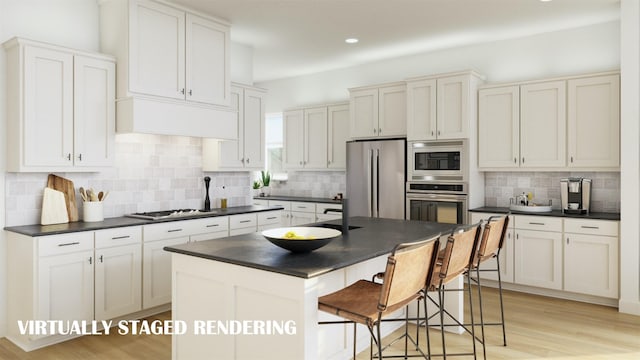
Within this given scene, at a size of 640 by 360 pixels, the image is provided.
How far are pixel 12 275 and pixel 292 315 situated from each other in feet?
8.87

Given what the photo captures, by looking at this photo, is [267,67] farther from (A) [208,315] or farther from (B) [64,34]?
(A) [208,315]

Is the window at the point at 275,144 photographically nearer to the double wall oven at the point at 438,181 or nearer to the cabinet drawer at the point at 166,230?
the double wall oven at the point at 438,181

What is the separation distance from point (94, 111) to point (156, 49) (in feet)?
2.67

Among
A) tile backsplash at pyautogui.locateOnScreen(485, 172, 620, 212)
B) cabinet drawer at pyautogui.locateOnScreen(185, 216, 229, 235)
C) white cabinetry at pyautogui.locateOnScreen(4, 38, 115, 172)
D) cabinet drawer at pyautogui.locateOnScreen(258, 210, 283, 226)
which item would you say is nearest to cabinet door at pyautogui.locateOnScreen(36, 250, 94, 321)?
→ white cabinetry at pyautogui.locateOnScreen(4, 38, 115, 172)

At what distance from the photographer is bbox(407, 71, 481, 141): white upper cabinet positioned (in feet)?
17.0

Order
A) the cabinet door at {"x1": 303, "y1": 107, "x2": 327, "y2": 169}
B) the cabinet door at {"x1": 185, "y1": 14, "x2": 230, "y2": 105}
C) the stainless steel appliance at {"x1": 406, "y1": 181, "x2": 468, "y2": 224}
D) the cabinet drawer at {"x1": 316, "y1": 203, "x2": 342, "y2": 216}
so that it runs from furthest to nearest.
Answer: the cabinet door at {"x1": 303, "y1": 107, "x2": 327, "y2": 169}
the cabinet drawer at {"x1": 316, "y1": 203, "x2": 342, "y2": 216}
the stainless steel appliance at {"x1": 406, "y1": 181, "x2": 468, "y2": 224}
the cabinet door at {"x1": 185, "y1": 14, "x2": 230, "y2": 105}

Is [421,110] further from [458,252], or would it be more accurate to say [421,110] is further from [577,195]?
[458,252]

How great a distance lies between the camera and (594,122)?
4621 millimetres

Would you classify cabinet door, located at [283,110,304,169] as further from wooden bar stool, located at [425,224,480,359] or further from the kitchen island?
wooden bar stool, located at [425,224,480,359]

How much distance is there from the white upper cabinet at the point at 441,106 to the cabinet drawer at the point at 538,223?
3.73 ft

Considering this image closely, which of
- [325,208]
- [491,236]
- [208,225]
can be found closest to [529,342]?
[491,236]

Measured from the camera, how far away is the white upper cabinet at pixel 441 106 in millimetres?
5191

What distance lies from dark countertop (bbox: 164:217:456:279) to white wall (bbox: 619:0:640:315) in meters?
2.10

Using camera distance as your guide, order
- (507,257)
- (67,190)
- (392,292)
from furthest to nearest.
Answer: (507,257) < (67,190) < (392,292)
